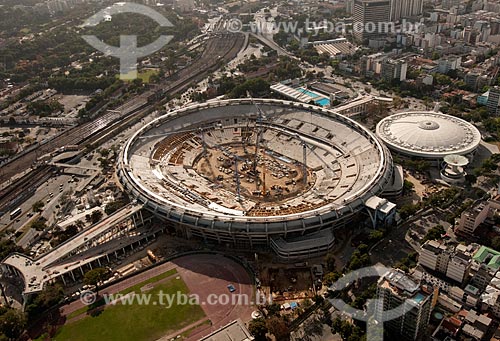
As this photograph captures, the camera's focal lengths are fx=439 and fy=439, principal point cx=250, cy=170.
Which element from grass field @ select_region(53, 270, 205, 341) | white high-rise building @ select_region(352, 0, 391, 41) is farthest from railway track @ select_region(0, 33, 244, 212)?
white high-rise building @ select_region(352, 0, 391, 41)

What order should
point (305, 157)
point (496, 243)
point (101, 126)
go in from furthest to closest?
point (101, 126), point (305, 157), point (496, 243)

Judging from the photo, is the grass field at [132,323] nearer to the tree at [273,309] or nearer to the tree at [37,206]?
the tree at [273,309]

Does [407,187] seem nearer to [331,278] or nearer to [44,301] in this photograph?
[331,278]

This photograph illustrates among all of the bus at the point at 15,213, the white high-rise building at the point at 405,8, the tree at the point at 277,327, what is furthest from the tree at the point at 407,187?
the white high-rise building at the point at 405,8

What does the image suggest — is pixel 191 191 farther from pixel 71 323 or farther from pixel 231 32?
pixel 231 32

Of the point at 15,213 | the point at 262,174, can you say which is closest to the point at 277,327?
the point at 262,174

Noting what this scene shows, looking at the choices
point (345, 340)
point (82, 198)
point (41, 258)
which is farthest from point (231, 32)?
point (345, 340)

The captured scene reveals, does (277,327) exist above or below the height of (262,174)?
above

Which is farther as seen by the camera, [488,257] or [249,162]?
[249,162]
